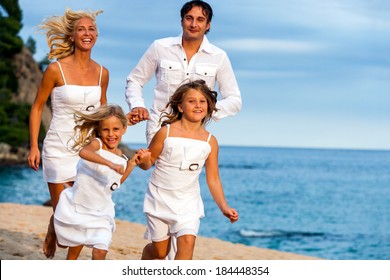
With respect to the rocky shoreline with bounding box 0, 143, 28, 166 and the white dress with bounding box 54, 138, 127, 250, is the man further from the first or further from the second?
the rocky shoreline with bounding box 0, 143, 28, 166

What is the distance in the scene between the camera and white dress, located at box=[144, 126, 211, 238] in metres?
6.26

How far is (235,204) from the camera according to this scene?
176 ft

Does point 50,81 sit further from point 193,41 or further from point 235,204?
point 235,204

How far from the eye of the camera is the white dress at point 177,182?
6.26 meters

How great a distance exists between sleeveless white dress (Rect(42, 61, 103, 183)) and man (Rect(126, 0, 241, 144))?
1.26ft

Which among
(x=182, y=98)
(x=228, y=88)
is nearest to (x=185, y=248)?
(x=182, y=98)

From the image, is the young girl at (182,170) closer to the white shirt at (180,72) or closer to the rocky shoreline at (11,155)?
the white shirt at (180,72)

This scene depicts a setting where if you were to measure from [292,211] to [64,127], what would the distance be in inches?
1784

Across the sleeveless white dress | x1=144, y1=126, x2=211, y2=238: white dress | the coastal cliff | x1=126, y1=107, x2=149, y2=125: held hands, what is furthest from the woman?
the coastal cliff

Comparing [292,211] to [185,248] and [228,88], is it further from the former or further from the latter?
[185,248]

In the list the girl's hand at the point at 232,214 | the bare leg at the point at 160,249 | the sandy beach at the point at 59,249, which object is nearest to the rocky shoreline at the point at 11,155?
the sandy beach at the point at 59,249

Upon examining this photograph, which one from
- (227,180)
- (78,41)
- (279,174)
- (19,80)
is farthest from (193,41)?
(279,174)
